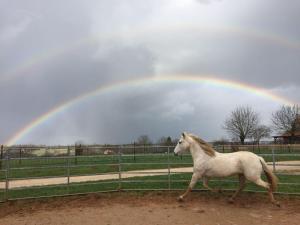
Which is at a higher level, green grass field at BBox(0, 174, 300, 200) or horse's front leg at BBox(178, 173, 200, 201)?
horse's front leg at BBox(178, 173, 200, 201)

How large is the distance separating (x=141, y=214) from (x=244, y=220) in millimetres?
2192

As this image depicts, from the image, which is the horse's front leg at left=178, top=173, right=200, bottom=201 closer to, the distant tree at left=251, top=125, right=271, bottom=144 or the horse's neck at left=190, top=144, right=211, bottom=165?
the horse's neck at left=190, top=144, right=211, bottom=165

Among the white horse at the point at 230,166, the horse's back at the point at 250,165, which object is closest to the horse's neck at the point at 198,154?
the white horse at the point at 230,166

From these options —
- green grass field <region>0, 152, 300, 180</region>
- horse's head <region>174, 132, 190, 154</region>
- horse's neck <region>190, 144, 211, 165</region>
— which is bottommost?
green grass field <region>0, 152, 300, 180</region>

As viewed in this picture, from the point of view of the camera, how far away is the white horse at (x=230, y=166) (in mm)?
8102

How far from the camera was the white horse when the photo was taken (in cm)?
810

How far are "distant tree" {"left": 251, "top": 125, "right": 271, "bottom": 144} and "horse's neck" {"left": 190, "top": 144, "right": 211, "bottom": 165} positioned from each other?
1794 inches

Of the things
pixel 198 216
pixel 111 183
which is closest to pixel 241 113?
pixel 111 183

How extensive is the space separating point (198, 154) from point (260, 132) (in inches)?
1858

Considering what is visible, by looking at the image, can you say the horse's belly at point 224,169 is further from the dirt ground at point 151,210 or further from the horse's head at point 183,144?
the horse's head at point 183,144

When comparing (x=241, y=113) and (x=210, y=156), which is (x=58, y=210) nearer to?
(x=210, y=156)

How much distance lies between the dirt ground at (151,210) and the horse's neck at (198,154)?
0.99 m

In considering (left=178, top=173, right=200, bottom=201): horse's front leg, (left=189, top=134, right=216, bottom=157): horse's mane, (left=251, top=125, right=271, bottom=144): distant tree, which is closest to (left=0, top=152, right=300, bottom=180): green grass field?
(left=178, top=173, right=200, bottom=201): horse's front leg

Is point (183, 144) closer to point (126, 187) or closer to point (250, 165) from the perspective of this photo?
point (250, 165)
